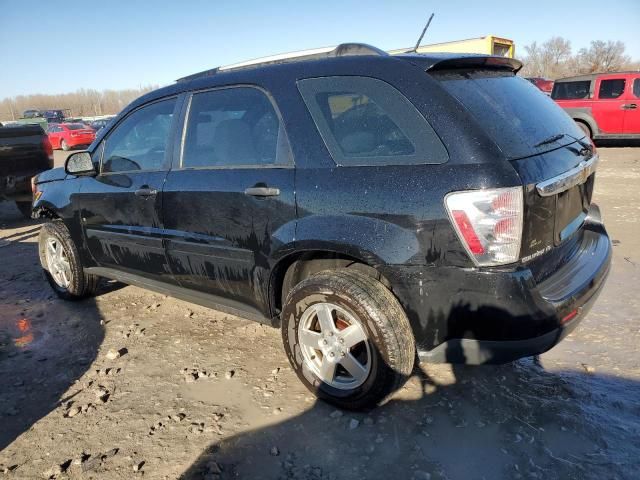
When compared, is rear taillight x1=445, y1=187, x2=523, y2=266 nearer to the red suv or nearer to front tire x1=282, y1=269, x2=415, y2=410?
front tire x1=282, y1=269, x2=415, y2=410

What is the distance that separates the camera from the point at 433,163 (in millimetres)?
2209

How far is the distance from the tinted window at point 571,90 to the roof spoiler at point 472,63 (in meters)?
11.6

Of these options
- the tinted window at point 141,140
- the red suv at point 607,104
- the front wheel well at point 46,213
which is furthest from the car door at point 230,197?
the red suv at point 607,104

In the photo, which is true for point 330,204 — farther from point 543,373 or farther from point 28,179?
point 28,179

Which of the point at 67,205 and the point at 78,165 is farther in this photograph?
the point at 67,205

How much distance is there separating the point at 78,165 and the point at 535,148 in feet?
10.9

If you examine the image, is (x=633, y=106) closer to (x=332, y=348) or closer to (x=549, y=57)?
(x=332, y=348)

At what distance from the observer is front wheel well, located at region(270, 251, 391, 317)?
103 inches

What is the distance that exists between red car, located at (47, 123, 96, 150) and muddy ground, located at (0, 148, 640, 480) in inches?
879

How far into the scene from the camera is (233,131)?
9.95 feet

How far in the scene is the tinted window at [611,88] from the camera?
12.1 m

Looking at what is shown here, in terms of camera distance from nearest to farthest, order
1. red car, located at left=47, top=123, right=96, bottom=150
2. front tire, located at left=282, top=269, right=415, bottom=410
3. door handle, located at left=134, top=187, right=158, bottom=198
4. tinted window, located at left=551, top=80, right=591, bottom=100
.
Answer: front tire, located at left=282, top=269, right=415, bottom=410
door handle, located at left=134, top=187, right=158, bottom=198
tinted window, located at left=551, top=80, right=591, bottom=100
red car, located at left=47, top=123, right=96, bottom=150

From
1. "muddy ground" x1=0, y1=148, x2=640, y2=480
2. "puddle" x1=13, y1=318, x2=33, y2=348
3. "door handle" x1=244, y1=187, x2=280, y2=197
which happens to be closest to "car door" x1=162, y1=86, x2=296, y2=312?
"door handle" x1=244, y1=187, x2=280, y2=197

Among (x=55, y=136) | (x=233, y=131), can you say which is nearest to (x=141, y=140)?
(x=233, y=131)
